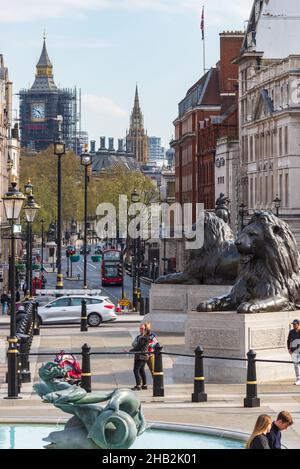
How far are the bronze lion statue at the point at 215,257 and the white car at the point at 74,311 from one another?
23.1 feet

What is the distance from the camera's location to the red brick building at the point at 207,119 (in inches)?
5197

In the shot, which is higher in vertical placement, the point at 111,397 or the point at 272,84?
the point at 272,84

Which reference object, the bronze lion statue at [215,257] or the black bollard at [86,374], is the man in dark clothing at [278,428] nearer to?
the black bollard at [86,374]

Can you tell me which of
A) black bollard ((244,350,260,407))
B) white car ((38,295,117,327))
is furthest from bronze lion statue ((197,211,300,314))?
white car ((38,295,117,327))

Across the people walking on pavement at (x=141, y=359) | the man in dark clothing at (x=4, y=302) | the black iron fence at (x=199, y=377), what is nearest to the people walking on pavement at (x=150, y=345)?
the people walking on pavement at (x=141, y=359)

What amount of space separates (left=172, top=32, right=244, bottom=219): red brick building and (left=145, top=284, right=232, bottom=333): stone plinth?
83.9m

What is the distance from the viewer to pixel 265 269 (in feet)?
102

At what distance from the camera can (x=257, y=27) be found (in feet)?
371

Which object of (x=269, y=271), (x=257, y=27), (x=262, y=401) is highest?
(x=257, y=27)

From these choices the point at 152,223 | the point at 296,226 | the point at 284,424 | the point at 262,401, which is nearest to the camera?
the point at 284,424

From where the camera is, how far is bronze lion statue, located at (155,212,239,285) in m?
41.8
